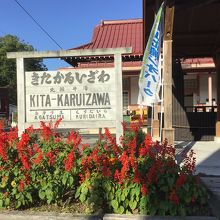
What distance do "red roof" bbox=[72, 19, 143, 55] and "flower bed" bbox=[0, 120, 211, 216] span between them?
680 inches

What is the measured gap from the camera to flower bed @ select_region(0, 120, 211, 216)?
17.1 ft

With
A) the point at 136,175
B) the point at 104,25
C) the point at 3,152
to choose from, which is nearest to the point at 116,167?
the point at 136,175

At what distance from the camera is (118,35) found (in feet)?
84.7

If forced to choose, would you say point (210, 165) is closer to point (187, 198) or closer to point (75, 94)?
point (75, 94)

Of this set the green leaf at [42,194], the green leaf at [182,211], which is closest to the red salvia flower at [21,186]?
the green leaf at [42,194]

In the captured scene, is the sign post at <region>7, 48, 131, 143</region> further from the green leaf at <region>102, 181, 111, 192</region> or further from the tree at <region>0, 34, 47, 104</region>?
the tree at <region>0, 34, 47, 104</region>

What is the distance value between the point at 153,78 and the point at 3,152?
4493 millimetres

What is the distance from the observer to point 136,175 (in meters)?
5.27

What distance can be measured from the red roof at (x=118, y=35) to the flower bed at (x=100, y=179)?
680 inches

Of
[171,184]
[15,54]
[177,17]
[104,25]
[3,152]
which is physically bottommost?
[171,184]

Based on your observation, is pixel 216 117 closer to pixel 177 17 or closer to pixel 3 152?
pixel 177 17

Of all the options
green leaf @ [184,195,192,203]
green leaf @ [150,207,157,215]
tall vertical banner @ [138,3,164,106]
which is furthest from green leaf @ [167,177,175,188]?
tall vertical banner @ [138,3,164,106]

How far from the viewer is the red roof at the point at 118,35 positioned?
2403 cm

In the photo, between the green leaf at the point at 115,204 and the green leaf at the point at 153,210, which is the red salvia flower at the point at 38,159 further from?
the green leaf at the point at 153,210
